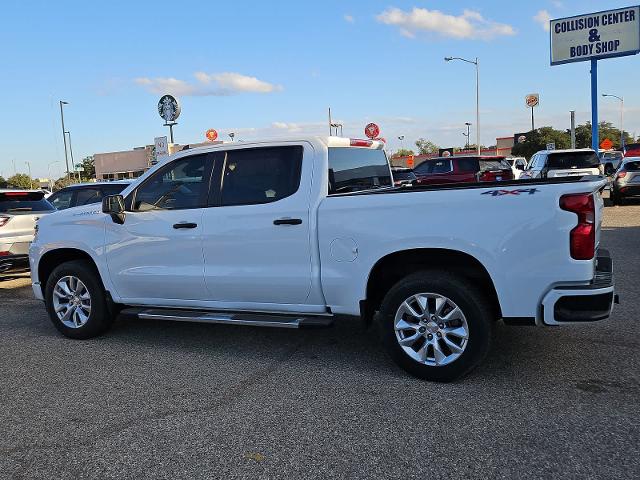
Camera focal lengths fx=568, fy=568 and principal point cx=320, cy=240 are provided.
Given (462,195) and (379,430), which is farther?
(462,195)

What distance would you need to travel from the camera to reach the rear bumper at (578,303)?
380 centimetres

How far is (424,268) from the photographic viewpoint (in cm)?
445

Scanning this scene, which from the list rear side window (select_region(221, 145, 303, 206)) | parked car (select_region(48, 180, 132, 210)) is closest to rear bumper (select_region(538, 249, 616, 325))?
rear side window (select_region(221, 145, 303, 206))

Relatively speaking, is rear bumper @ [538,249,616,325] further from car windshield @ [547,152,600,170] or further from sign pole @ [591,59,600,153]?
sign pole @ [591,59,600,153]

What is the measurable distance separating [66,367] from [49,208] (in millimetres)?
5327

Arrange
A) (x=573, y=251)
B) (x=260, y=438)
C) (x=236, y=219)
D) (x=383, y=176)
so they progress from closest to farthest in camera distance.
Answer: (x=260, y=438) < (x=573, y=251) < (x=236, y=219) < (x=383, y=176)

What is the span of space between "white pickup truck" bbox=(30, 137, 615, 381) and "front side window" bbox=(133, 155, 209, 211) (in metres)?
0.01

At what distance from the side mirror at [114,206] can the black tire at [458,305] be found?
2.75 meters

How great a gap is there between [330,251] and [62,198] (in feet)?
27.7

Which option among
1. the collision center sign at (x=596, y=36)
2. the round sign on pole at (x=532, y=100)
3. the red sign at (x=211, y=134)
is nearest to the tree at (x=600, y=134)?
the round sign on pole at (x=532, y=100)

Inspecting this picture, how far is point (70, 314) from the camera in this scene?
5957mm

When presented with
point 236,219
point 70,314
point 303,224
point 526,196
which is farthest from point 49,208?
point 526,196

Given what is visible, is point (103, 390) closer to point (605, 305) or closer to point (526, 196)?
point (526, 196)

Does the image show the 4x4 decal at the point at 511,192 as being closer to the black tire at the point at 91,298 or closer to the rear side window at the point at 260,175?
the rear side window at the point at 260,175
